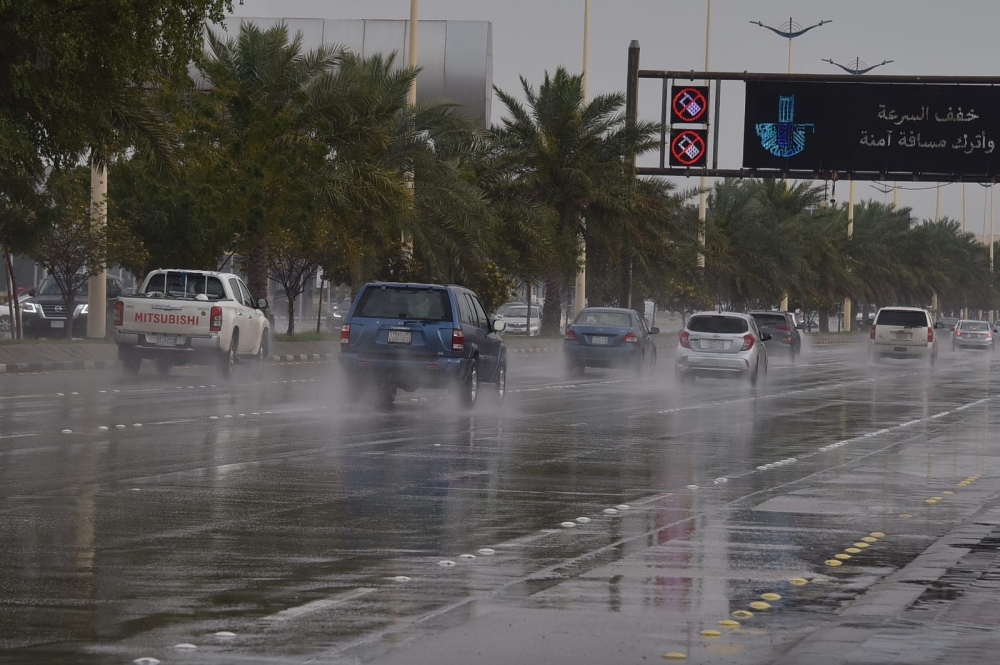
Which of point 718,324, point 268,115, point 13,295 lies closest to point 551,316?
point 268,115

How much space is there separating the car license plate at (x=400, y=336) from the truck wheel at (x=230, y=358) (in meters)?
7.31

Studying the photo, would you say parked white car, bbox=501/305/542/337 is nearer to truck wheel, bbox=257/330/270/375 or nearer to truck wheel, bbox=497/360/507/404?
truck wheel, bbox=257/330/270/375

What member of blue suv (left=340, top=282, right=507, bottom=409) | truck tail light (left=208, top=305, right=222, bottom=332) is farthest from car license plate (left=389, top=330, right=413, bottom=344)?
truck tail light (left=208, top=305, right=222, bottom=332)

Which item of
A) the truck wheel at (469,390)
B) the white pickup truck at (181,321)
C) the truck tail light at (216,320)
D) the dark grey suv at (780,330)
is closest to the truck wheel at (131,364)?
the white pickup truck at (181,321)

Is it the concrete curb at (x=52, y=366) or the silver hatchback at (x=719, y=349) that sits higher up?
the silver hatchback at (x=719, y=349)

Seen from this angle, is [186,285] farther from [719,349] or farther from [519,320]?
[519,320]

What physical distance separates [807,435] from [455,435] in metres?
4.71

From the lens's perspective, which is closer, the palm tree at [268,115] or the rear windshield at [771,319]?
the palm tree at [268,115]

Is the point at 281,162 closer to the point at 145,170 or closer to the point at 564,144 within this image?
the point at 145,170

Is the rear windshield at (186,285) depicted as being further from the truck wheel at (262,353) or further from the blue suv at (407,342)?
the blue suv at (407,342)

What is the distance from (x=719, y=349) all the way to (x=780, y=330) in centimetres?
2099

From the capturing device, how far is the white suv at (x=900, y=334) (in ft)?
176

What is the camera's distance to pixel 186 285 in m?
30.5

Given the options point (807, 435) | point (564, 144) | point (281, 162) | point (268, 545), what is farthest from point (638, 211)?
point (268, 545)
